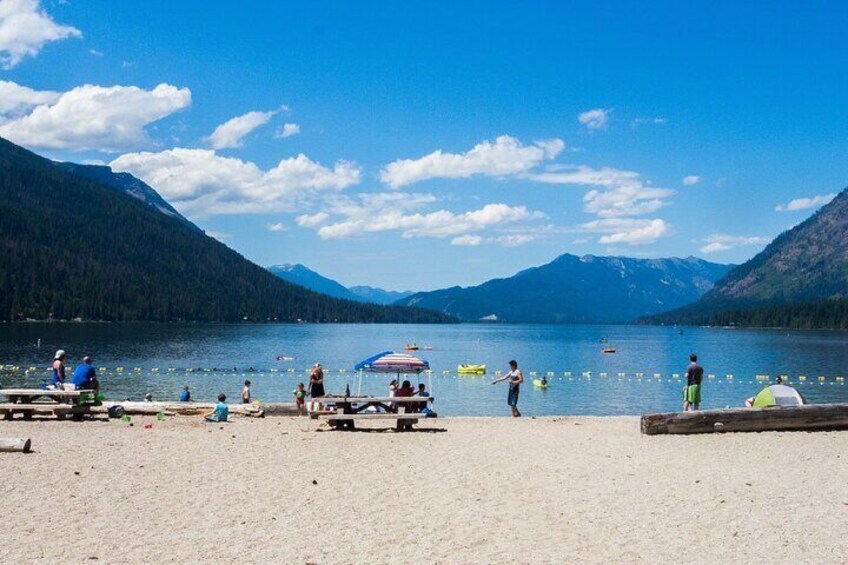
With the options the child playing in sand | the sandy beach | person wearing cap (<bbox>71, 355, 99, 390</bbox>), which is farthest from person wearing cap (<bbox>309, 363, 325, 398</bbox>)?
person wearing cap (<bbox>71, 355, 99, 390</bbox>)

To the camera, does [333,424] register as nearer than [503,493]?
No

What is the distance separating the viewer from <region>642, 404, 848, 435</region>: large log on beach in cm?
2419

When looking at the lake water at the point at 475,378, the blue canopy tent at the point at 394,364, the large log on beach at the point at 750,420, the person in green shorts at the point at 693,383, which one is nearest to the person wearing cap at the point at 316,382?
the blue canopy tent at the point at 394,364

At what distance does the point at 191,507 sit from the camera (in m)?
14.0

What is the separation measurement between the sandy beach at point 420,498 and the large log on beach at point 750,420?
2.15 feet

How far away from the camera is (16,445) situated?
62.8 ft

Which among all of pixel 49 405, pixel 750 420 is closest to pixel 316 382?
pixel 49 405

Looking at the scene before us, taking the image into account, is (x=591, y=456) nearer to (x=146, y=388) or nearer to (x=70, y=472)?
(x=70, y=472)

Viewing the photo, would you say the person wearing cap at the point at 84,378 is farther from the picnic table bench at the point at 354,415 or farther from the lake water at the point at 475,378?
the lake water at the point at 475,378

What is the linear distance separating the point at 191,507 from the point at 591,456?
11.0 meters

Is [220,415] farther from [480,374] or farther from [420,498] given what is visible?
[480,374]

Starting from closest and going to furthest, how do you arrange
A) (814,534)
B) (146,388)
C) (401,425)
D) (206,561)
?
(206,561) → (814,534) → (401,425) → (146,388)

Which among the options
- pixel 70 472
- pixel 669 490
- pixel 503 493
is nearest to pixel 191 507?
pixel 70 472

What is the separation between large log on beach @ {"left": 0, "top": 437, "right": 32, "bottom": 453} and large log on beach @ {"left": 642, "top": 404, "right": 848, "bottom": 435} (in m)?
18.4
